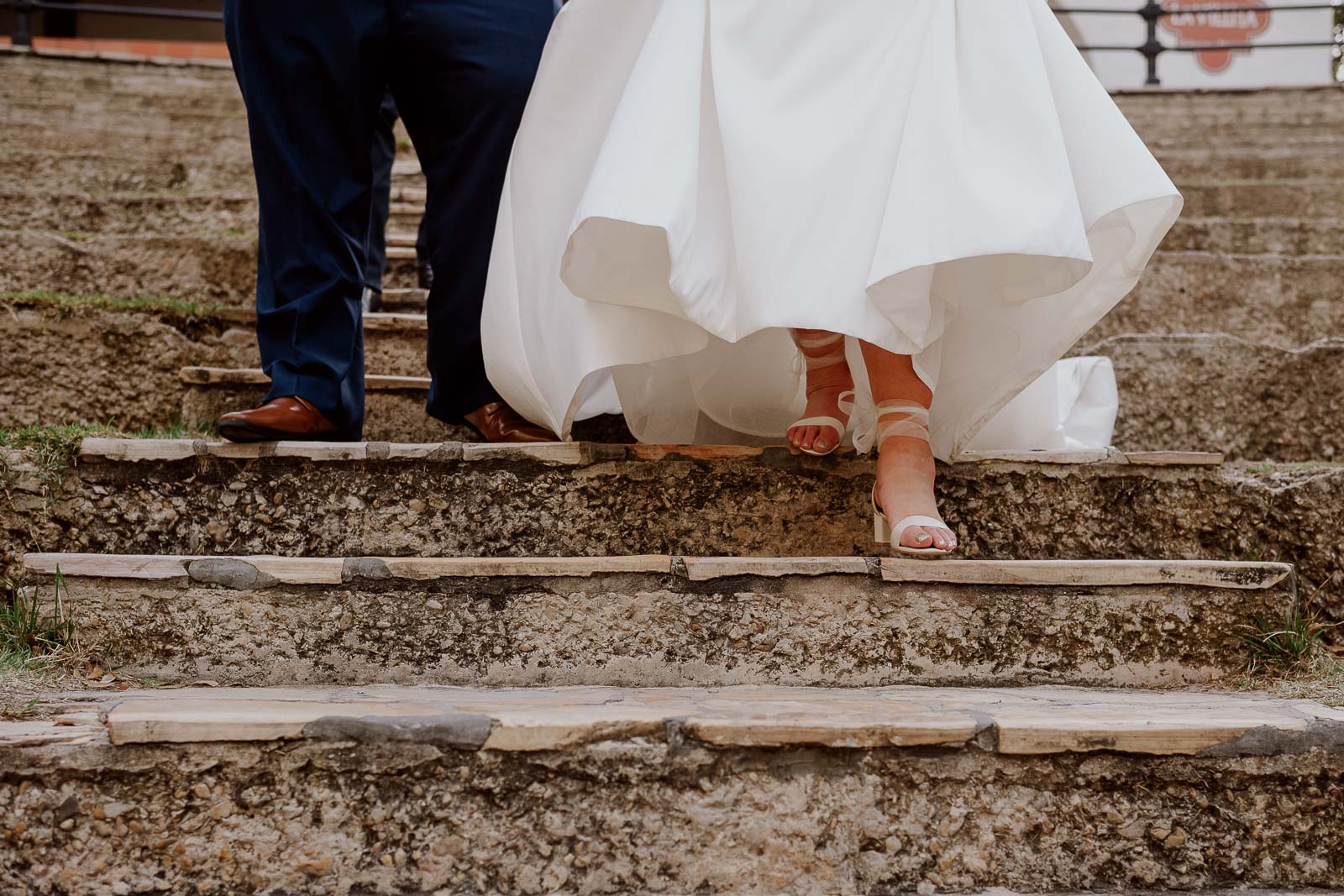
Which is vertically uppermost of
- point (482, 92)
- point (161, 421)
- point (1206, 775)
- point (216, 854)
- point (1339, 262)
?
point (482, 92)

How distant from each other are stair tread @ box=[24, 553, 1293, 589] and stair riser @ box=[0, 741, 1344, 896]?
33cm

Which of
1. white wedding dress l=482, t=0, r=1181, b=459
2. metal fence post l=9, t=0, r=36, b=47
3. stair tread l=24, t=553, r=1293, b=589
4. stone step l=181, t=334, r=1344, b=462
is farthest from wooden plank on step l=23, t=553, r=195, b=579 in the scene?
metal fence post l=9, t=0, r=36, b=47

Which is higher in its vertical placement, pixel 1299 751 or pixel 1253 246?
pixel 1253 246

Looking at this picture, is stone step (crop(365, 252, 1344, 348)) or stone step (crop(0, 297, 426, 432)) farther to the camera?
stone step (crop(365, 252, 1344, 348))

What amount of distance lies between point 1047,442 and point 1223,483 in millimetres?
355

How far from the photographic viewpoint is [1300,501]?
1552 millimetres

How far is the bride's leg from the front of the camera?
1.35 meters

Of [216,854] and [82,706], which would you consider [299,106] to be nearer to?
[82,706]

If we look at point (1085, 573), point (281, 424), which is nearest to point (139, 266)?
point (281, 424)

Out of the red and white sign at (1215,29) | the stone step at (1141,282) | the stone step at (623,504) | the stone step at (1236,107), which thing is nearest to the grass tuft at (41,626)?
the stone step at (623,504)

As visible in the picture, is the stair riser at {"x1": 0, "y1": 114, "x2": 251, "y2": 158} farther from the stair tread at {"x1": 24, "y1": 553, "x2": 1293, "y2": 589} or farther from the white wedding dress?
the stair tread at {"x1": 24, "y1": 553, "x2": 1293, "y2": 589}

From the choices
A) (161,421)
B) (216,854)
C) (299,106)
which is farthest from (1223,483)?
(161,421)

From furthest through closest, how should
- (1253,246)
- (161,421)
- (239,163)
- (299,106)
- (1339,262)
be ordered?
(239,163) < (1253,246) < (1339,262) < (161,421) < (299,106)

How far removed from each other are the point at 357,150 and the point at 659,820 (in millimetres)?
1441
